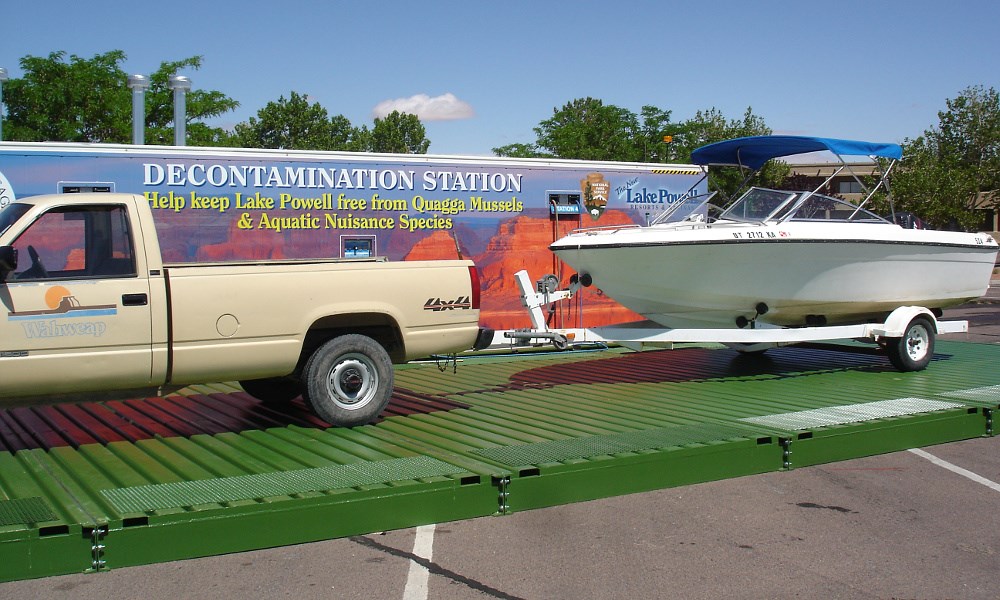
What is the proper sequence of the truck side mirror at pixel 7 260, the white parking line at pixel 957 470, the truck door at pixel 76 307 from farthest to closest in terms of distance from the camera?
the white parking line at pixel 957 470 < the truck door at pixel 76 307 < the truck side mirror at pixel 7 260

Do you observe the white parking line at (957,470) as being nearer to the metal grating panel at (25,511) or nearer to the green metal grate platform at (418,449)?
the green metal grate platform at (418,449)

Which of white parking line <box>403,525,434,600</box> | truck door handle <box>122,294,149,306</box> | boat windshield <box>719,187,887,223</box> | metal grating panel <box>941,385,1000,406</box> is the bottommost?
white parking line <box>403,525,434,600</box>

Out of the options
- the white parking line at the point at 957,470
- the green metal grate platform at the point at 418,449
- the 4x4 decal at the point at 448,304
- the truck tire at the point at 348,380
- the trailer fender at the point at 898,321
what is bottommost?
the white parking line at the point at 957,470

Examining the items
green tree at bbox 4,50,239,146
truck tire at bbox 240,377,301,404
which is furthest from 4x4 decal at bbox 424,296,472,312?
green tree at bbox 4,50,239,146

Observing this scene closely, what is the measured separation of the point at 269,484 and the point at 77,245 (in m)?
2.70

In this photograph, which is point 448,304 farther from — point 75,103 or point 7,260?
point 75,103

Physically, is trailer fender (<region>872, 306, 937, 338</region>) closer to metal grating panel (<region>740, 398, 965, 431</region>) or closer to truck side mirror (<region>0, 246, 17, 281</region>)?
metal grating panel (<region>740, 398, 965, 431</region>)

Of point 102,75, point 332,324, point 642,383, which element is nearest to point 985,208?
point 102,75

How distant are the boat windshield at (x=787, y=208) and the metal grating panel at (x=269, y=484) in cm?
577

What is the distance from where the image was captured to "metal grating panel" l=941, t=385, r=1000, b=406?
8750 millimetres

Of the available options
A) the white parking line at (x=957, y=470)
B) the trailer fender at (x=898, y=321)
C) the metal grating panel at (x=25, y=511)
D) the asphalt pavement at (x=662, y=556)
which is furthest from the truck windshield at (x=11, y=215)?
the trailer fender at (x=898, y=321)

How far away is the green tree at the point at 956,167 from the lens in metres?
42.2

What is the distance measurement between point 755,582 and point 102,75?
28.2 m

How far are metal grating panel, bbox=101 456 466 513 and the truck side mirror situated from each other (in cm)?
191
